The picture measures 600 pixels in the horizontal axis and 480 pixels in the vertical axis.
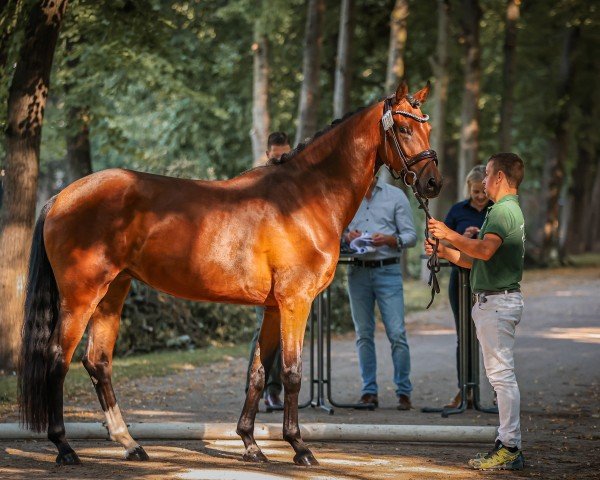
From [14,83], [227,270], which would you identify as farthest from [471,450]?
[14,83]

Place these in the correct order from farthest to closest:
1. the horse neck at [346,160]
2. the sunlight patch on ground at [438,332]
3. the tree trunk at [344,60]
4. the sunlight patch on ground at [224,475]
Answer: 1. the tree trunk at [344,60]
2. the sunlight patch on ground at [438,332]
3. the horse neck at [346,160]
4. the sunlight patch on ground at [224,475]

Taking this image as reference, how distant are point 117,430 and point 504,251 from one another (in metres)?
2.99

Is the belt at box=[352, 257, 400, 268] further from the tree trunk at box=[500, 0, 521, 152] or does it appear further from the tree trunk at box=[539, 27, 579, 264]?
the tree trunk at box=[539, 27, 579, 264]

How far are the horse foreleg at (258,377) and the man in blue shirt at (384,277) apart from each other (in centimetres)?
257

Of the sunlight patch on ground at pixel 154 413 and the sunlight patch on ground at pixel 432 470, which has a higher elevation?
the sunlight patch on ground at pixel 432 470

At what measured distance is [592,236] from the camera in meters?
44.9

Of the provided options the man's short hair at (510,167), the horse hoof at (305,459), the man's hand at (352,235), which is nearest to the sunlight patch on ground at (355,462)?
the horse hoof at (305,459)

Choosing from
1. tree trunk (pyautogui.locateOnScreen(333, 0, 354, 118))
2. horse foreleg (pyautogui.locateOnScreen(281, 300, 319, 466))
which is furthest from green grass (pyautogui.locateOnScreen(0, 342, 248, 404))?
tree trunk (pyautogui.locateOnScreen(333, 0, 354, 118))

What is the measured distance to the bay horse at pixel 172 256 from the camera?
7.15 m

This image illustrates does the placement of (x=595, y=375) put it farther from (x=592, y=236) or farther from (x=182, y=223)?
(x=592, y=236)

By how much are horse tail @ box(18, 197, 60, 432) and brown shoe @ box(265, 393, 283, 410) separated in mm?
3178

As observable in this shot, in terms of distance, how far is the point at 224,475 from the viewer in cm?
660

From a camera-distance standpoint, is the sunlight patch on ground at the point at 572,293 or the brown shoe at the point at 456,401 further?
the sunlight patch on ground at the point at 572,293

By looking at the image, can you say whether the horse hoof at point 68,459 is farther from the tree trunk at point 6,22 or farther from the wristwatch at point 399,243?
the tree trunk at point 6,22
